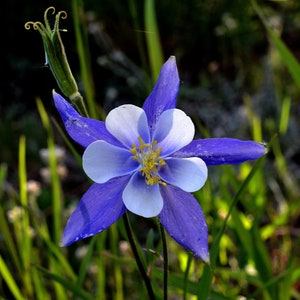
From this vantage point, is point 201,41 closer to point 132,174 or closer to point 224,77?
point 224,77

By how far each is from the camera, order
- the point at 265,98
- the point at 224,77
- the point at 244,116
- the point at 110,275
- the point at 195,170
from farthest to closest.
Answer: the point at 224,77
the point at 265,98
the point at 244,116
the point at 110,275
the point at 195,170

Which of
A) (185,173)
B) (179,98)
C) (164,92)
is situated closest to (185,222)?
(185,173)

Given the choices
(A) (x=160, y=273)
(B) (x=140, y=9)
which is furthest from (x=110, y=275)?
(B) (x=140, y=9)

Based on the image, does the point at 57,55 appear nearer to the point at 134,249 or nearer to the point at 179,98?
the point at 134,249

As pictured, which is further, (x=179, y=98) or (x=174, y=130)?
(x=179, y=98)

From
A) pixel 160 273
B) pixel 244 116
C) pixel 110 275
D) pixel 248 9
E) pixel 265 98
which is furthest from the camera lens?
pixel 248 9

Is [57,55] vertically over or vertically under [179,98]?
over

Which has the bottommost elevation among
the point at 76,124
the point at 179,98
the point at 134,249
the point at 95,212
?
the point at 179,98
